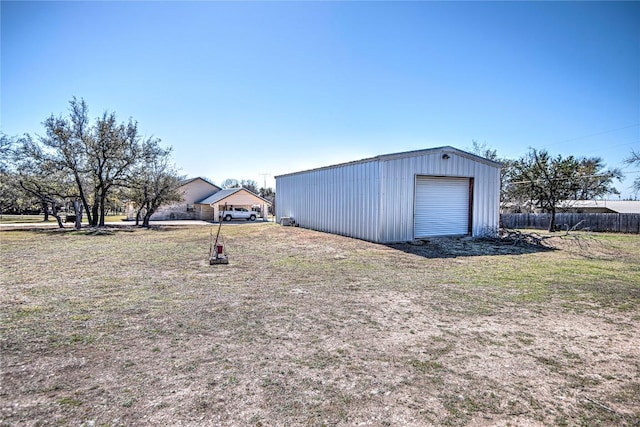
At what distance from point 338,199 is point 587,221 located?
738 inches

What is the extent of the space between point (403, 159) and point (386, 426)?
11121 mm

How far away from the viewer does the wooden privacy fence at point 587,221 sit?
20547mm

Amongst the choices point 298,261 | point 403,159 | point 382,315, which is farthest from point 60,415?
point 403,159

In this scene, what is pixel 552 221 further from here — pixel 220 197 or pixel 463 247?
pixel 220 197

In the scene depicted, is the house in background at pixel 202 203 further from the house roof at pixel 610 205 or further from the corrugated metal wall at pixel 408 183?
the house roof at pixel 610 205

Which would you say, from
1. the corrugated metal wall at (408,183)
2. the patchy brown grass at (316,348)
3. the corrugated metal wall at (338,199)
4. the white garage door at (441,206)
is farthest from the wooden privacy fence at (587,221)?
the patchy brown grass at (316,348)

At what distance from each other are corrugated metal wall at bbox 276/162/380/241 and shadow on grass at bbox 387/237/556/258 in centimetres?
169

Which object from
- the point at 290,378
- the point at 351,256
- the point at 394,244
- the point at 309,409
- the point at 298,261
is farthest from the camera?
the point at 394,244

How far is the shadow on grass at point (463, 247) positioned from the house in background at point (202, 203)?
24.5 meters

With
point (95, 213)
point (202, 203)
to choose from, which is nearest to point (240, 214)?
point (202, 203)

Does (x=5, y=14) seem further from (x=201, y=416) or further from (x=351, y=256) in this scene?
(x=351, y=256)

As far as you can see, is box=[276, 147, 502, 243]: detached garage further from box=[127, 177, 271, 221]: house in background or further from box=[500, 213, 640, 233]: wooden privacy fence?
box=[127, 177, 271, 221]: house in background

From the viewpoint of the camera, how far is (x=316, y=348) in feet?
11.4

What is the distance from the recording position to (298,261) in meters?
8.91
